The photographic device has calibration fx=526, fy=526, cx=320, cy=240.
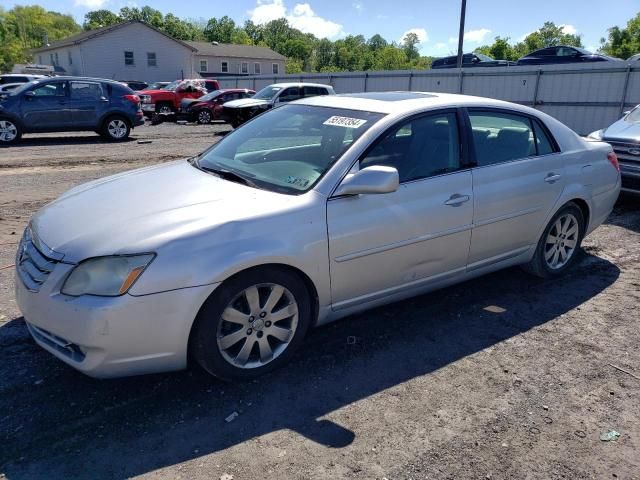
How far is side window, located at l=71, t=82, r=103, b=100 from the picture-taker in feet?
45.7

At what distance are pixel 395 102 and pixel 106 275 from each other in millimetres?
2399

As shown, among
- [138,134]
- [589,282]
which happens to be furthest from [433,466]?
[138,134]

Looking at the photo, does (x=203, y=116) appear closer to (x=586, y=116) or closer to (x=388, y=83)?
(x=388, y=83)

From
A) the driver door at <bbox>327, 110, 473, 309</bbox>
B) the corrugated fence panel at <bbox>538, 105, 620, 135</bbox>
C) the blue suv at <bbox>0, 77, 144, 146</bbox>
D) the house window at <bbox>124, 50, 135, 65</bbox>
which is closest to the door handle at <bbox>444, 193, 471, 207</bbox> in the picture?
the driver door at <bbox>327, 110, 473, 309</bbox>

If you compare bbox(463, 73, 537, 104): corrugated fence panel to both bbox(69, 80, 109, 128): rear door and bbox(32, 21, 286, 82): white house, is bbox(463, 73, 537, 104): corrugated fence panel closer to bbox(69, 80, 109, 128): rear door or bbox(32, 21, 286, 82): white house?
bbox(69, 80, 109, 128): rear door

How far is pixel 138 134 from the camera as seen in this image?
678 inches

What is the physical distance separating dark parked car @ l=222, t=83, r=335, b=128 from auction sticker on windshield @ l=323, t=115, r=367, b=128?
1463 cm

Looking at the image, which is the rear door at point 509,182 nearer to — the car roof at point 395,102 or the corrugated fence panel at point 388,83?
the car roof at point 395,102

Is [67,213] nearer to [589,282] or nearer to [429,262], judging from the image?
[429,262]

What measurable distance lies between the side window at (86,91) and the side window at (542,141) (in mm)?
12822

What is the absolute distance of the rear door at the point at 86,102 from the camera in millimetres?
13914

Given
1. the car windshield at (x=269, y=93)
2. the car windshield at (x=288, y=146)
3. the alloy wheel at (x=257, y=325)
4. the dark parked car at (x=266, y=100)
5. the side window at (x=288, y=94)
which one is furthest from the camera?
Result: the car windshield at (x=269, y=93)

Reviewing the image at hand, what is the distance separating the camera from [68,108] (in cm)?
1384

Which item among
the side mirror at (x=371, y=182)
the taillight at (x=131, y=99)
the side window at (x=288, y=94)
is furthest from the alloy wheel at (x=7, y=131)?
the side mirror at (x=371, y=182)
